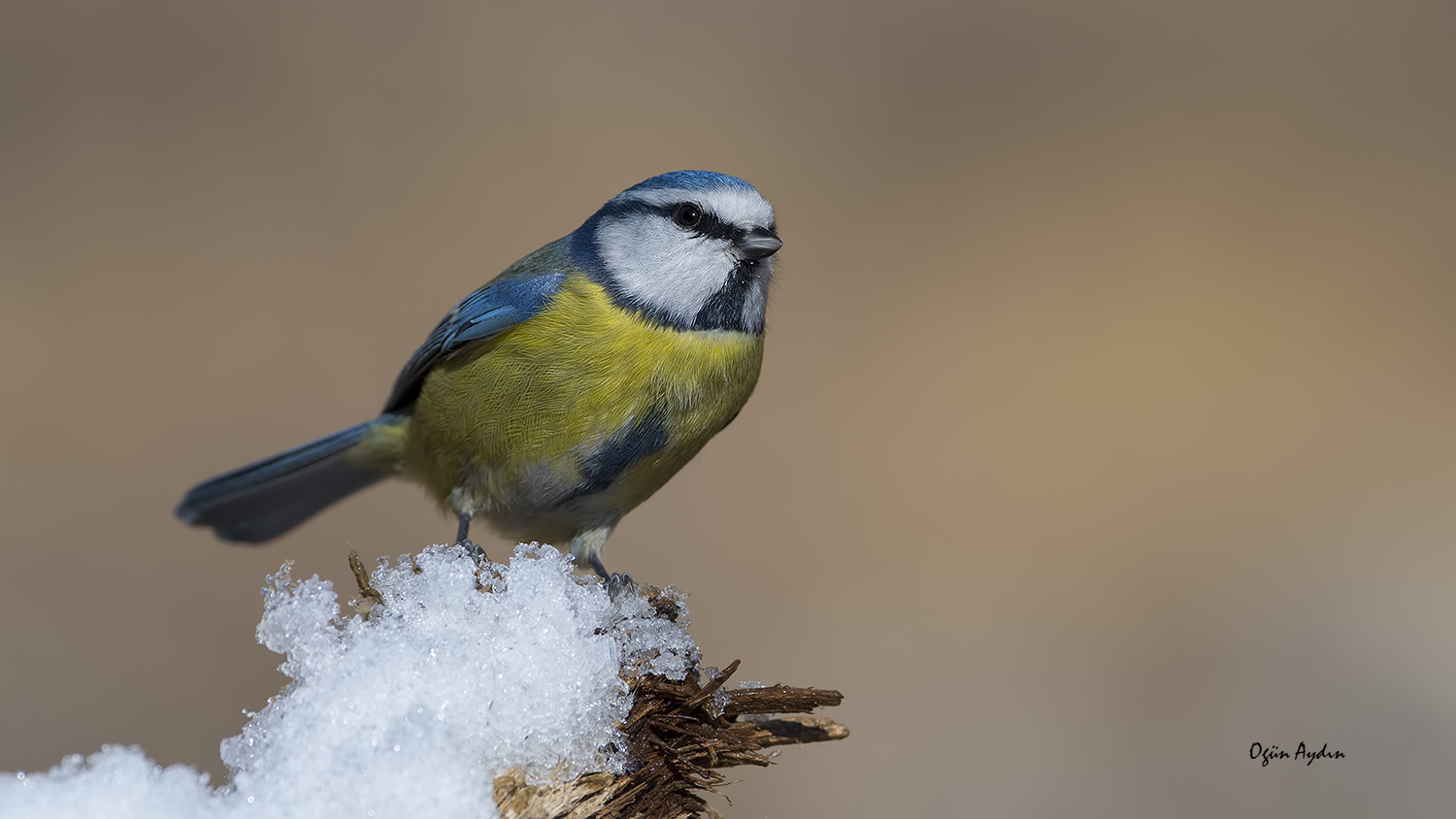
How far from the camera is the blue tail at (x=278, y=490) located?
205cm

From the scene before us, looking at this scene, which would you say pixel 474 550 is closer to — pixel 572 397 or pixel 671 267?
pixel 572 397

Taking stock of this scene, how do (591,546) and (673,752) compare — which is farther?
(591,546)

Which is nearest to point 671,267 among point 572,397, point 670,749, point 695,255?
point 695,255

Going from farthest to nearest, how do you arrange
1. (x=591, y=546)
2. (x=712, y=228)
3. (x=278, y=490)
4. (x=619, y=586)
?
(x=278, y=490) → (x=591, y=546) → (x=712, y=228) → (x=619, y=586)

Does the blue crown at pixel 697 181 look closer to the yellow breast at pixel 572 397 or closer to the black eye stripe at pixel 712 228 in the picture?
the black eye stripe at pixel 712 228

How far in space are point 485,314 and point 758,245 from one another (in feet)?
1.68

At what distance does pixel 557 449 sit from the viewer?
163 cm

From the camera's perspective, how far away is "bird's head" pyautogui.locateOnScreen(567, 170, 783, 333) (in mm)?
1687

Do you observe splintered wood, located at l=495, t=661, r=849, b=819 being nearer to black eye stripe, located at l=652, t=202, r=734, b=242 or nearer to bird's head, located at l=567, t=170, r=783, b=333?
bird's head, located at l=567, t=170, r=783, b=333

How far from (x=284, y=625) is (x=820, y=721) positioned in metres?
0.70

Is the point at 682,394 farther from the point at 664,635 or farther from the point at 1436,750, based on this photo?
the point at 1436,750

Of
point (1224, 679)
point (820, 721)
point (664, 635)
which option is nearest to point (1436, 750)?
point (1224, 679)

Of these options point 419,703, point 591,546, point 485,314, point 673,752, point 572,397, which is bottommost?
point 673,752

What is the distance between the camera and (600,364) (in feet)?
5.29
